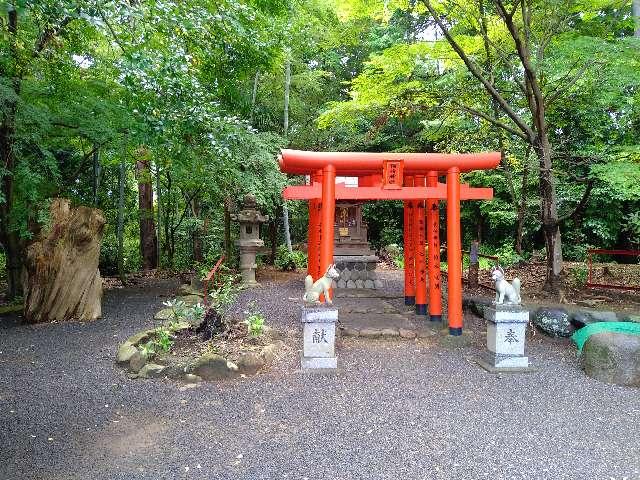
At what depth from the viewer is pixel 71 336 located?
597 centimetres

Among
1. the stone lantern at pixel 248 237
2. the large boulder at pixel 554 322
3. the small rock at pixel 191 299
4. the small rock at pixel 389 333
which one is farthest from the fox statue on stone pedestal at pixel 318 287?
the stone lantern at pixel 248 237

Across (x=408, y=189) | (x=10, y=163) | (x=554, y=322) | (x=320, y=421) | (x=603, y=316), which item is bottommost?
(x=320, y=421)

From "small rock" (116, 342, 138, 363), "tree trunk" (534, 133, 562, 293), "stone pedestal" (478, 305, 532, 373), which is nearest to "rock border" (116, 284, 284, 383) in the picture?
"small rock" (116, 342, 138, 363)

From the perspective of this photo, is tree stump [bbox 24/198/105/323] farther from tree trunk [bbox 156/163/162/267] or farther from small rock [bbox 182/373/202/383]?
tree trunk [bbox 156/163/162/267]

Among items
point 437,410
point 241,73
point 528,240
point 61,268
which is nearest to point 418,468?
point 437,410

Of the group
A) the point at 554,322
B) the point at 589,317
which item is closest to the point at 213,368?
the point at 554,322

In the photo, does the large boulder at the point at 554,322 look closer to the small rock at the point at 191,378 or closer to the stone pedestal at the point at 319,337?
the stone pedestal at the point at 319,337

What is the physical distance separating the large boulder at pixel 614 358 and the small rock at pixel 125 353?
5.26 metres

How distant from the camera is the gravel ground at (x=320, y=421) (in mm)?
2980

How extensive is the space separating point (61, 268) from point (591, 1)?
9.48m

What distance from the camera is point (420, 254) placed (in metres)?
7.30

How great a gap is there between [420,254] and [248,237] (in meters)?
4.42

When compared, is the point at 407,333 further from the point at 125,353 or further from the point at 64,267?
the point at 64,267

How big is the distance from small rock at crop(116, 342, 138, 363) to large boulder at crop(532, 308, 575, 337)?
567cm
